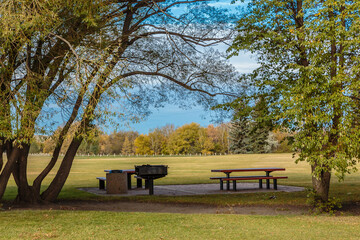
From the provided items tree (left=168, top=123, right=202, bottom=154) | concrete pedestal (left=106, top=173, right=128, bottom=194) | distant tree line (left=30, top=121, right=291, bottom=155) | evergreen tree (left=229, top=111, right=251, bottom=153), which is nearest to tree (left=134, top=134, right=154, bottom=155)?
distant tree line (left=30, top=121, right=291, bottom=155)

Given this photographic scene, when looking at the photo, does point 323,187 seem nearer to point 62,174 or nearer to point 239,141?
point 62,174

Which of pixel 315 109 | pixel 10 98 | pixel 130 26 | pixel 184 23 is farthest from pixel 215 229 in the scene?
pixel 130 26

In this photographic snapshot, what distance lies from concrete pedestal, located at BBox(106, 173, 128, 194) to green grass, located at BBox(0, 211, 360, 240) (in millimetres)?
5545

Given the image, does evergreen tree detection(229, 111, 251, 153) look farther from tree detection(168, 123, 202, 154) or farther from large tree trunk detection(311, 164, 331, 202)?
large tree trunk detection(311, 164, 331, 202)

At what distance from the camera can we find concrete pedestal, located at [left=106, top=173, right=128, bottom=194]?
1631 centimetres

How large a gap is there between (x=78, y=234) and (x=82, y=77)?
10.8 ft

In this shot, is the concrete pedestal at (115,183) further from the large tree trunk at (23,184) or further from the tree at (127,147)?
the tree at (127,147)

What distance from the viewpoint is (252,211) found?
11.4m

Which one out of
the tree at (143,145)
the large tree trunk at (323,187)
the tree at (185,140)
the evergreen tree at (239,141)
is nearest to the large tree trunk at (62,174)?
the large tree trunk at (323,187)

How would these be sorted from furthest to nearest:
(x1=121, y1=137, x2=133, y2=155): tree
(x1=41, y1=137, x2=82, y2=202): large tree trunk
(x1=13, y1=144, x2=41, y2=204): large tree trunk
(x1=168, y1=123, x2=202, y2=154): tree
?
(x1=121, y1=137, x2=133, y2=155): tree
(x1=168, y1=123, x2=202, y2=154): tree
(x1=41, y1=137, x2=82, y2=202): large tree trunk
(x1=13, y1=144, x2=41, y2=204): large tree trunk

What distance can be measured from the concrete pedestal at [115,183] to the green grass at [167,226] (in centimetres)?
554

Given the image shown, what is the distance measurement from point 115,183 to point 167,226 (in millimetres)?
7864

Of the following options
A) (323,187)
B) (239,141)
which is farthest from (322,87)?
(239,141)

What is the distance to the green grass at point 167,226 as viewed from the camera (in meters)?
7.93
